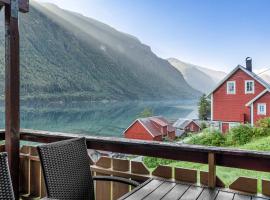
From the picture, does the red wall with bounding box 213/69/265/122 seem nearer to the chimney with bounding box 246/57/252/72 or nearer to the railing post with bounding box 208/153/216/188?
the chimney with bounding box 246/57/252/72

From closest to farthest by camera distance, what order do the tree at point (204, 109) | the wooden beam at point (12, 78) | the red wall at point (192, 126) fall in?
the wooden beam at point (12, 78), the red wall at point (192, 126), the tree at point (204, 109)

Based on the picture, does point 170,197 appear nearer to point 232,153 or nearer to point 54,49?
point 232,153

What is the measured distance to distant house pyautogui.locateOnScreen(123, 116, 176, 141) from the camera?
1258cm

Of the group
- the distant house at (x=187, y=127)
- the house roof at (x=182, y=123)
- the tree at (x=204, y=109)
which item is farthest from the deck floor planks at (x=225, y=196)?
the tree at (x=204, y=109)

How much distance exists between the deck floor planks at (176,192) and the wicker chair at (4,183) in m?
0.76

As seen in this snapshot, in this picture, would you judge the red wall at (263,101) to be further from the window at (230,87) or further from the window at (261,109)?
the window at (230,87)

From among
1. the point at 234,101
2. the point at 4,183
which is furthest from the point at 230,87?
the point at 4,183

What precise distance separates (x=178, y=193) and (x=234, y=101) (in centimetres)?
1269

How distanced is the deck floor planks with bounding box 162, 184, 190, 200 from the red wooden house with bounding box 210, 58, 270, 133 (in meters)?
11.2

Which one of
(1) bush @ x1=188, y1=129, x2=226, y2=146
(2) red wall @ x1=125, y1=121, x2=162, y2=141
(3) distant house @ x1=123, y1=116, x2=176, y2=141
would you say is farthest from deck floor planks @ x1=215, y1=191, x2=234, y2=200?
(2) red wall @ x1=125, y1=121, x2=162, y2=141

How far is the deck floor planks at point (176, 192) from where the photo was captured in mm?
1459

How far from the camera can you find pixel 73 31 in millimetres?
55344

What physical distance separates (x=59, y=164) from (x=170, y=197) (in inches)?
25.7

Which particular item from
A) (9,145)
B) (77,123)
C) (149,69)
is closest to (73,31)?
(149,69)
